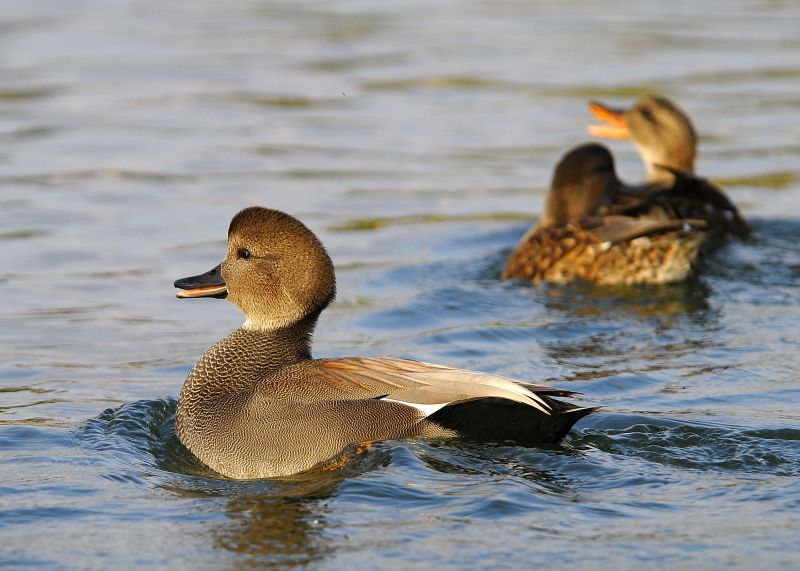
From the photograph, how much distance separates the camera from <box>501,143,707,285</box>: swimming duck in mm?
9320

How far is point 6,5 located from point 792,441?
1593cm

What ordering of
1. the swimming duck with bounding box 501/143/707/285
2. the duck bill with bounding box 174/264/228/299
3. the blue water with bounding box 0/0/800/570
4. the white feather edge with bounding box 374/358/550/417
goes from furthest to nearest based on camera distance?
the swimming duck with bounding box 501/143/707/285 → the duck bill with bounding box 174/264/228/299 → the white feather edge with bounding box 374/358/550/417 → the blue water with bounding box 0/0/800/570

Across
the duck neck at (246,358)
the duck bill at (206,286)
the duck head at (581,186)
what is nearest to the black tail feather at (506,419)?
the duck neck at (246,358)

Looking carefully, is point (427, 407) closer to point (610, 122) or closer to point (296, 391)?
point (296, 391)

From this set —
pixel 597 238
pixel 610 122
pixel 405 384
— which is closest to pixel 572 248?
pixel 597 238

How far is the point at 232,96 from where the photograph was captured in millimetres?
15828

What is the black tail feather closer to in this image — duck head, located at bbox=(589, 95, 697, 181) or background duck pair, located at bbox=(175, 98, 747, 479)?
background duck pair, located at bbox=(175, 98, 747, 479)

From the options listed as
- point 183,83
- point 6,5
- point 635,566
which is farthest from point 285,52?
point 635,566

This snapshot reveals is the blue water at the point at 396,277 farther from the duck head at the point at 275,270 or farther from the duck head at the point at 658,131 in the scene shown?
the duck head at the point at 658,131

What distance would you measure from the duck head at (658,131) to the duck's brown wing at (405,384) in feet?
20.1

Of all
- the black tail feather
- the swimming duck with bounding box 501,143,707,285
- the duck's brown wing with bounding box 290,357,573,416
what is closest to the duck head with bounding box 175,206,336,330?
the duck's brown wing with bounding box 290,357,573,416

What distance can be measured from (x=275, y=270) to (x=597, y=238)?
4006 mm

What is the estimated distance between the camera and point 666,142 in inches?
451

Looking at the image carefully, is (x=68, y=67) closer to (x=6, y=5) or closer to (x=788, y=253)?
(x=6, y=5)
